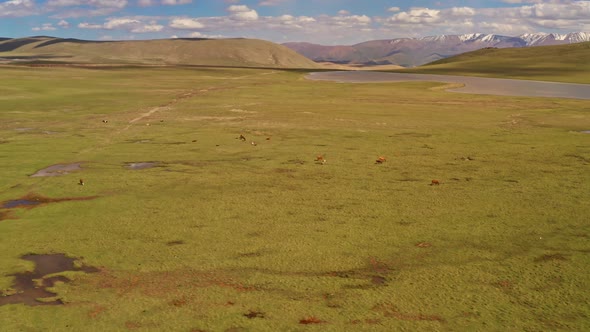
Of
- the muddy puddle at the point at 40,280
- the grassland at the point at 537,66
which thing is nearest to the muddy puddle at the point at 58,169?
the muddy puddle at the point at 40,280

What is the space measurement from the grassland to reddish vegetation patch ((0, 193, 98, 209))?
89054 mm

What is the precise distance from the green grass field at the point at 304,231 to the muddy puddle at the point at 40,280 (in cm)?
13

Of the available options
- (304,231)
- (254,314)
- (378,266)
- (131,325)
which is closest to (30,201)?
(304,231)

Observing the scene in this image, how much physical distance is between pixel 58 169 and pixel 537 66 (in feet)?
409

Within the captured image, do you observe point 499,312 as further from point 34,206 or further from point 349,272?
point 34,206

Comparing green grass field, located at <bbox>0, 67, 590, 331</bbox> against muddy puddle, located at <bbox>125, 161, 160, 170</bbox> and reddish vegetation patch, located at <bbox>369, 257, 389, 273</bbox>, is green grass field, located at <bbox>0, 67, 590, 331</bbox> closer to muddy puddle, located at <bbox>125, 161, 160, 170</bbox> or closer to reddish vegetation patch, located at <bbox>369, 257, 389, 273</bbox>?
reddish vegetation patch, located at <bbox>369, 257, 389, 273</bbox>

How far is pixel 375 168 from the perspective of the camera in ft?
59.3

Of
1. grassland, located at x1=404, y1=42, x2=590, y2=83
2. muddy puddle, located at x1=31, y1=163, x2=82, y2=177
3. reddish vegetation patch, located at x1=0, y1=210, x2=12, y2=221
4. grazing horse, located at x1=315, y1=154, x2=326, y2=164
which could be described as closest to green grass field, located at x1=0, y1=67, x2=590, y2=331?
reddish vegetation patch, located at x1=0, y1=210, x2=12, y2=221

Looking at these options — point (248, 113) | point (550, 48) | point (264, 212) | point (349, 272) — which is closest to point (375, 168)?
point (264, 212)

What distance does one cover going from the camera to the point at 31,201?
13.9m

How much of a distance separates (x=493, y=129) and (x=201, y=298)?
2382 centimetres

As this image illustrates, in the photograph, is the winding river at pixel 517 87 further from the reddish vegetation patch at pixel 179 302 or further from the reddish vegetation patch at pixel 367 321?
the reddish vegetation patch at pixel 179 302

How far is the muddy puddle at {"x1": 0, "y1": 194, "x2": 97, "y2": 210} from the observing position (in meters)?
13.5

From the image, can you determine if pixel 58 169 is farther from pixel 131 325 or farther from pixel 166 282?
pixel 131 325
